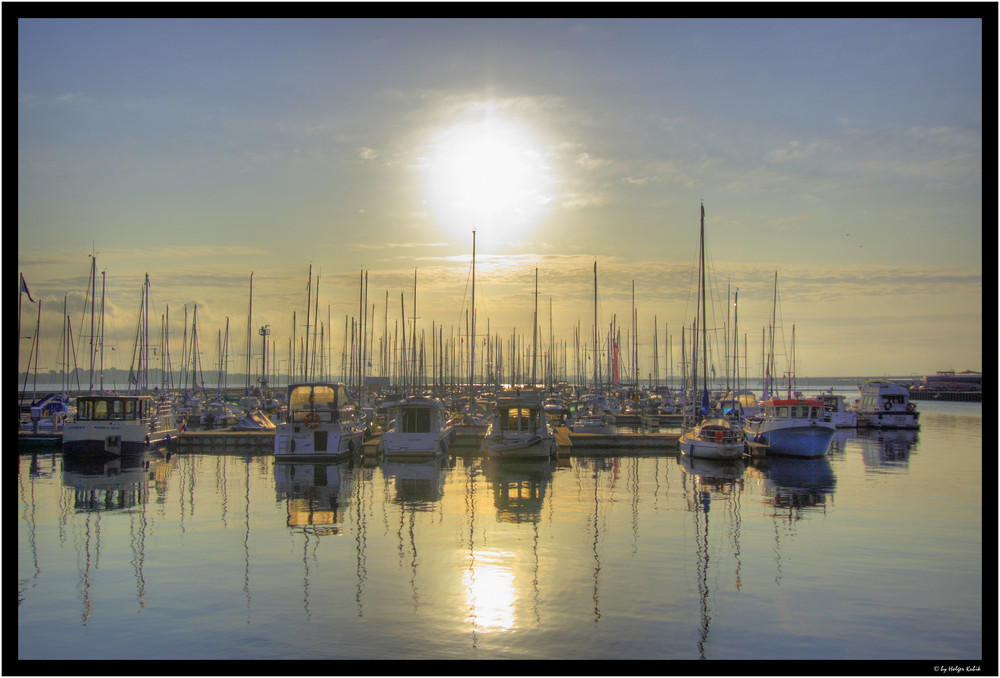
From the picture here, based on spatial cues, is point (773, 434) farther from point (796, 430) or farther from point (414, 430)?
point (414, 430)

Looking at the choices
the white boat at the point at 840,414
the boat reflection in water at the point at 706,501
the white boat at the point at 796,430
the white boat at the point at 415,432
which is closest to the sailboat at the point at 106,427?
the white boat at the point at 415,432

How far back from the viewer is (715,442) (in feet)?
146

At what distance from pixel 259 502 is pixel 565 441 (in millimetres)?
26019

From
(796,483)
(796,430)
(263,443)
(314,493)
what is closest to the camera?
(314,493)

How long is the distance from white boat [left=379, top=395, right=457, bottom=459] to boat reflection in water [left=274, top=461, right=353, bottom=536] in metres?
3.11

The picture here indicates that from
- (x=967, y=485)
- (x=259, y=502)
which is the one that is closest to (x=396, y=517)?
(x=259, y=502)

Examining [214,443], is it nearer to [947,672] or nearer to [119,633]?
[119,633]

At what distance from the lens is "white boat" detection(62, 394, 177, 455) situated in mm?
43688

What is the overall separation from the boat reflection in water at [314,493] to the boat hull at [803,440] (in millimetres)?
27323

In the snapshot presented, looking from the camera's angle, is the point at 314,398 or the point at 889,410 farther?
the point at 889,410

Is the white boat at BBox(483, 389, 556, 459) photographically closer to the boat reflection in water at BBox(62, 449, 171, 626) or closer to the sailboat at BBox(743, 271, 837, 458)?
the sailboat at BBox(743, 271, 837, 458)

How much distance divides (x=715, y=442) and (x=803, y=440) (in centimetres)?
700

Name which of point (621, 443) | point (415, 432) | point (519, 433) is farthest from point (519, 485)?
point (621, 443)

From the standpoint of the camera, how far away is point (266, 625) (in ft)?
50.8
